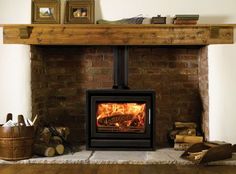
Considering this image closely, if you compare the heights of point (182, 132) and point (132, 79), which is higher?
point (132, 79)

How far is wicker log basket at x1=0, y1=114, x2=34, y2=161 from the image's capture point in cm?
371

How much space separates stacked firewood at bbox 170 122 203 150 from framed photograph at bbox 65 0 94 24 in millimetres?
1551

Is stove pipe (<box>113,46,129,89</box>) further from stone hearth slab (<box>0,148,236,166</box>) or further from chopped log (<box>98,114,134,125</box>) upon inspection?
stone hearth slab (<box>0,148,236,166</box>)

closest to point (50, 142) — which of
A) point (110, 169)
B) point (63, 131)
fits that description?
point (63, 131)

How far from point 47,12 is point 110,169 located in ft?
5.93

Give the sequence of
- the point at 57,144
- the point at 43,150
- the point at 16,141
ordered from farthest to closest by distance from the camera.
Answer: the point at 57,144 < the point at 43,150 < the point at 16,141

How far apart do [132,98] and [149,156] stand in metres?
0.64

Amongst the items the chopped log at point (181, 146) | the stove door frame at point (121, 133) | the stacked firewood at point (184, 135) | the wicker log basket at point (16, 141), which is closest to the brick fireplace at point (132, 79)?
the stacked firewood at point (184, 135)

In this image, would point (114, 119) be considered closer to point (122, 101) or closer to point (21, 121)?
point (122, 101)

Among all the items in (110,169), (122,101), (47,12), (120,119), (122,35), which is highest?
(47,12)

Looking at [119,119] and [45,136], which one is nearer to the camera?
[45,136]

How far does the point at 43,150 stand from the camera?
3867 millimetres

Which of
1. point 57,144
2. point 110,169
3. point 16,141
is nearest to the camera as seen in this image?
point 110,169

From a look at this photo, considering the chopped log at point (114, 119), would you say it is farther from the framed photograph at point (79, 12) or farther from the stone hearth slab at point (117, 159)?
the framed photograph at point (79, 12)
